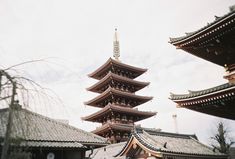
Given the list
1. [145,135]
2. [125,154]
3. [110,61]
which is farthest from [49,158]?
[110,61]

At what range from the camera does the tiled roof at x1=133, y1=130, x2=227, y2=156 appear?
16.7m

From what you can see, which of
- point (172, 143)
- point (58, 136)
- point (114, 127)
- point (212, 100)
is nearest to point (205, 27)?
point (212, 100)

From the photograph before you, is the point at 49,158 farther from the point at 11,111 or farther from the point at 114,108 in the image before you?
the point at 114,108

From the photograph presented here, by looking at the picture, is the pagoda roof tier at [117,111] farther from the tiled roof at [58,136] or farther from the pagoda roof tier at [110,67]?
the tiled roof at [58,136]

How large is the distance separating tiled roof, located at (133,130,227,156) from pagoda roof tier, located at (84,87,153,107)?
35.8 feet

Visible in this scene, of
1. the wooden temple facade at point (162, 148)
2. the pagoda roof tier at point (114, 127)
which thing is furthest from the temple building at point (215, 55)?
the pagoda roof tier at point (114, 127)

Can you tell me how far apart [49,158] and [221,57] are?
9.06m

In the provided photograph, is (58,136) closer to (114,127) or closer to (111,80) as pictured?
(114,127)

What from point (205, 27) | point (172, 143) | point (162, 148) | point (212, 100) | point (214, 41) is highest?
point (205, 27)

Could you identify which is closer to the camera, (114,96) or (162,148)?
(162,148)

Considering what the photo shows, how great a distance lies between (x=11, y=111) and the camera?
471 cm

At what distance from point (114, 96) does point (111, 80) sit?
2097 millimetres

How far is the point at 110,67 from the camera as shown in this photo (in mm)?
33500

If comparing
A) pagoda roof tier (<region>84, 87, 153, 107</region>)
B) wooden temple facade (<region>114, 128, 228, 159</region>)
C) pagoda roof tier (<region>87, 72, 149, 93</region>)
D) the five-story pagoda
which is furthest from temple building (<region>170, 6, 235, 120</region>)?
pagoda roof tier (<region>87, 72, 149, 93</region>)
